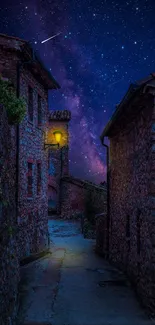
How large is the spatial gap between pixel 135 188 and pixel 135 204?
52cm

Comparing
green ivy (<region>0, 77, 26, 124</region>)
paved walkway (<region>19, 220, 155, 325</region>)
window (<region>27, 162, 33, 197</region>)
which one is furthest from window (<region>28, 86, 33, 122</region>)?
paved walkway (<region>19, 220, 155, 325</region>)

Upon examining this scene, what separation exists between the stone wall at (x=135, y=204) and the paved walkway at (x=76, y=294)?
1.90ft

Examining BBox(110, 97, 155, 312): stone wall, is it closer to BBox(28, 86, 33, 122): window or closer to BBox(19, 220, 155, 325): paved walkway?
BBox(19, 220, 155, 325): paved walkway

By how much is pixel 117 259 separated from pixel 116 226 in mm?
1384

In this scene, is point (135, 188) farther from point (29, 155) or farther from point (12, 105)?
point (29, 155)

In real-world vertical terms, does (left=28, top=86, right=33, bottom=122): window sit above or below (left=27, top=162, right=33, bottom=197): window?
above

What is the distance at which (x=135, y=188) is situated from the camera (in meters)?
9.49

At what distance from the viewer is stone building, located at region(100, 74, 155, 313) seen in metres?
7.45

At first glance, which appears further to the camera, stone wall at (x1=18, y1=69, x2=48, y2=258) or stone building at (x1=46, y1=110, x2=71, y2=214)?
stone building at (x1=46, y1=110, x2=71, y2=214)

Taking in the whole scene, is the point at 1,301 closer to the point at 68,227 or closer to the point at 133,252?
the point at 133,252

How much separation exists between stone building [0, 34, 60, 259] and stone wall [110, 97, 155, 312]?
3.88m

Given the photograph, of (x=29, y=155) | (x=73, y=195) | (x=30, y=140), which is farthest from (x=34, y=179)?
(x=73, y=195)

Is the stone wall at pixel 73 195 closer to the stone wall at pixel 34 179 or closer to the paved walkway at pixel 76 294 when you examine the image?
the stone wall at pixel 34 179

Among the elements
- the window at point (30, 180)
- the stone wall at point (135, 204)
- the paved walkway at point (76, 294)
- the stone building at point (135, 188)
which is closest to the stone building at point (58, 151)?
the paved walkway at point (76, 294)
